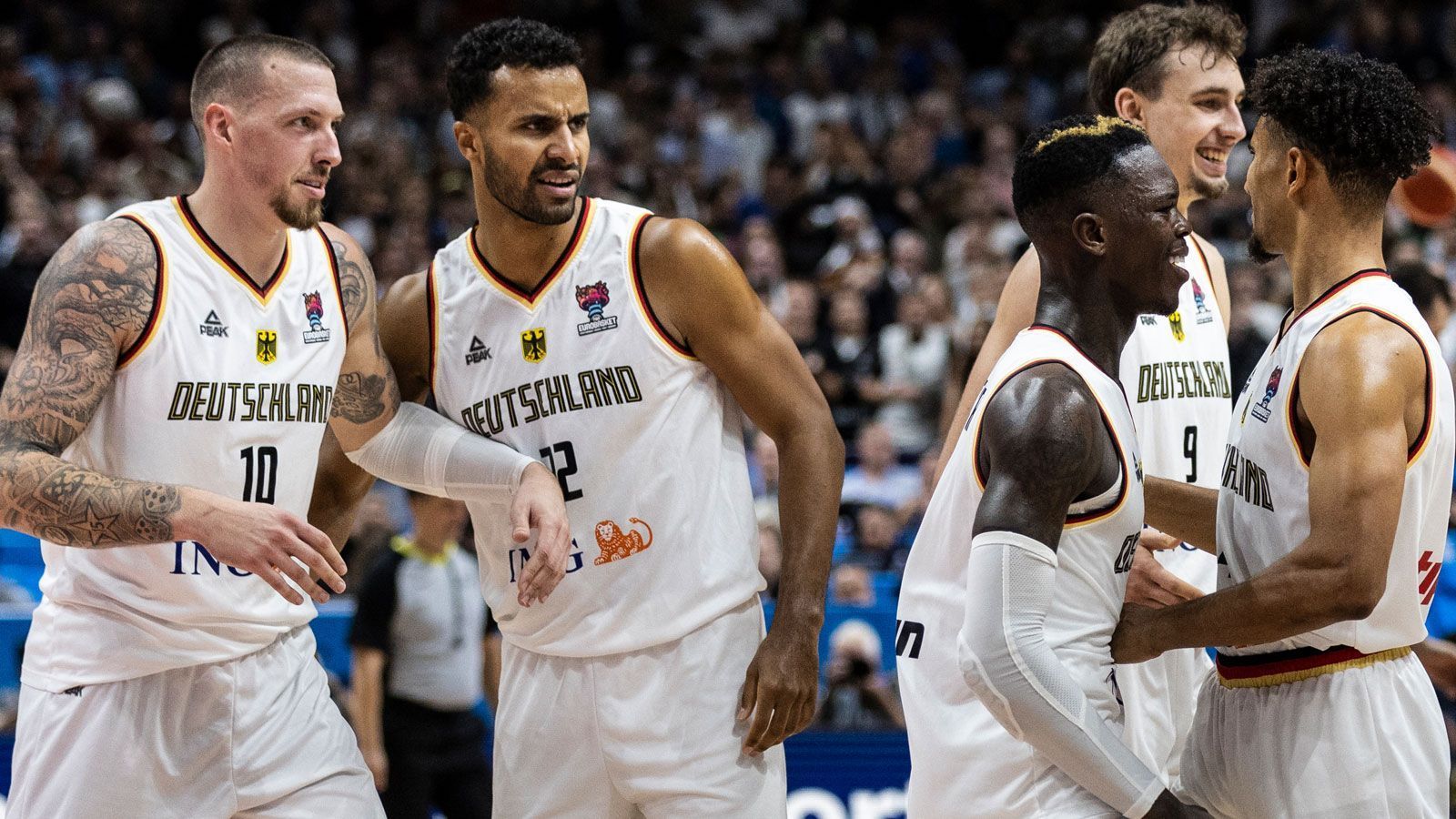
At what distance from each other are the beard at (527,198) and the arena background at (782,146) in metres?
4.70

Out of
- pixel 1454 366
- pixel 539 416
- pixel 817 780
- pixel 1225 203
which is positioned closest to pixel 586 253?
pixel 539 416

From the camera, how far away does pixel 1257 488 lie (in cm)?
361

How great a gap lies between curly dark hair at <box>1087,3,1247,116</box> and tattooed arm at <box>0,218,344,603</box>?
112 inches

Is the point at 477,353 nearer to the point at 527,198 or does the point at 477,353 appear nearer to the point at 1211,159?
the point at 527,198

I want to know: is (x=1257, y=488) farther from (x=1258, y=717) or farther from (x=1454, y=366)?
(x=1454, y=366)

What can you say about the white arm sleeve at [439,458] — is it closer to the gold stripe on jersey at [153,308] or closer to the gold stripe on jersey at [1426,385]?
the gold stripe on jersey at [153,308]

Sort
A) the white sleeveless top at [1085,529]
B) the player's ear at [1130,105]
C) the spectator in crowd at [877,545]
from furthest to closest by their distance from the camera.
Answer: the spectator in crowd at [877,545] → the player's ear at [1130,105] → the white sleeveless top at [1085,529]

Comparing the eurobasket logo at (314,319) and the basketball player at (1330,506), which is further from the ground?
the eurobasket logo at (314,319)

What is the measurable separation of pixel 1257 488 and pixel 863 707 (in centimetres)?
441

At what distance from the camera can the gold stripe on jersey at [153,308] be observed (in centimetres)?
405

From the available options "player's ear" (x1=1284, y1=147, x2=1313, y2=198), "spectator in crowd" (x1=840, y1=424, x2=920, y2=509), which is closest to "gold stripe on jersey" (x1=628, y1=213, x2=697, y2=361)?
"player's ear" (x1=1284, y1=147, x2=1313, y2=198)

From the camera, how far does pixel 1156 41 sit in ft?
15.9

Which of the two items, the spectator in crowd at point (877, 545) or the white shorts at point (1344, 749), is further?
the spectator in crowd at point (877, 545)

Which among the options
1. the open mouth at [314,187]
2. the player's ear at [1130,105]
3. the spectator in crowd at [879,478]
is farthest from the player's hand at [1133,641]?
the spectator in crowd at [879,478]
